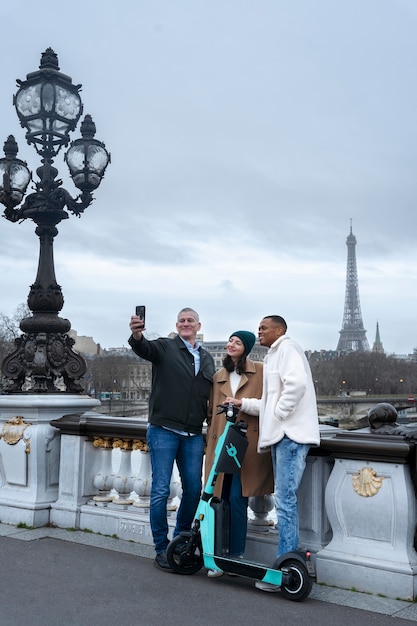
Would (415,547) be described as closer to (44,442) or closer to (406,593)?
(406,593)

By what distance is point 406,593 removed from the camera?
15.7ft

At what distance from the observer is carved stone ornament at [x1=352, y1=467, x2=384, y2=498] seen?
5.04 meters

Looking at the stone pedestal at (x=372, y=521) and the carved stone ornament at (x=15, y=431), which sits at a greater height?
the carved stone ornament at (x=15, y=431)

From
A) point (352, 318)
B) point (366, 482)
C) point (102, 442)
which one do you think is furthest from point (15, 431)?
point (352, 318)

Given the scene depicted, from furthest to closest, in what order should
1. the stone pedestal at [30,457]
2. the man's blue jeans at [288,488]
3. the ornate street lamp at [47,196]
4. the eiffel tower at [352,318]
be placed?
the eiffel tower at [352,318], the ornate street lamp at [47,196], the stone pedestal at [30,457], the man's blue jeans at [288,488]

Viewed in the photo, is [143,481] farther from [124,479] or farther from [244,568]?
[244,568]

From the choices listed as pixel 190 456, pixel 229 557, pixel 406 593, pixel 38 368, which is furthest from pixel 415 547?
pixel 38 368

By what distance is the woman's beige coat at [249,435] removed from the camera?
532 cm

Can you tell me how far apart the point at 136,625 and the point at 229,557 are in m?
0.92

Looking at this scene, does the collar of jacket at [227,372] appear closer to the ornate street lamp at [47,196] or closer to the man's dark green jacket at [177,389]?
the man's dark green jacket at [177,389]

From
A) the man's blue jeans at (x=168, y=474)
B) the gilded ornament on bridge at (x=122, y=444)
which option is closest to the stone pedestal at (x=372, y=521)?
the man's blue jeans at (x=168, y=474)

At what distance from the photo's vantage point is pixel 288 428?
5.01 meters

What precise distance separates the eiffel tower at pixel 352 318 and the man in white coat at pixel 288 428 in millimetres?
163324

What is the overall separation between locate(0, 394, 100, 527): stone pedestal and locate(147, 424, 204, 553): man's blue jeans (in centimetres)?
187
